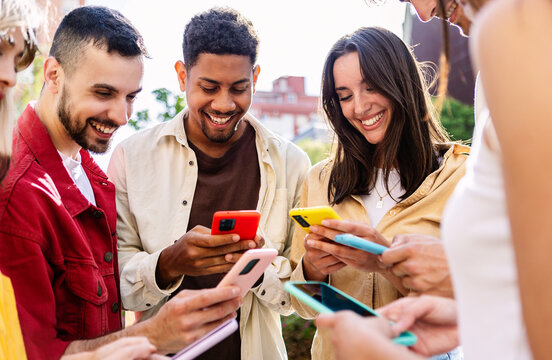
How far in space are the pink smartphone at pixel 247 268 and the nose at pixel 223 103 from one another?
130cm

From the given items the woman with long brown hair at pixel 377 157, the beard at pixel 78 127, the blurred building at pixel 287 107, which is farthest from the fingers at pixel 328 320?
the blurred building at pixel 287 107

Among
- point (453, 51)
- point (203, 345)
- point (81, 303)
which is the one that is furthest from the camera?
point (453, 51)

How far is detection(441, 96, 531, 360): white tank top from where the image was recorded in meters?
0.97

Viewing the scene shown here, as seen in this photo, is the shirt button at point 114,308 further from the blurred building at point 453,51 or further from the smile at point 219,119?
the blurred building at point 453,51

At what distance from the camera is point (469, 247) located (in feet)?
3.29

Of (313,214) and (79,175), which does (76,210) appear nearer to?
(79,175)

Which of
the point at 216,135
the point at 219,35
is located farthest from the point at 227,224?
the point at 219,35

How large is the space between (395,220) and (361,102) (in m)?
0.67

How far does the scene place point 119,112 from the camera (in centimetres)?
260

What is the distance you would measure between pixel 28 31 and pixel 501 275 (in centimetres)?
180

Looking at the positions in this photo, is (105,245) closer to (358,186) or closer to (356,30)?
(358,186)

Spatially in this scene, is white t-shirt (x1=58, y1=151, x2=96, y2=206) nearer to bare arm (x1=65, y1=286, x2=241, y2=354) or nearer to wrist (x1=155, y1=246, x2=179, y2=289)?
wrist (x1=155, y1=246, x2=179, y2=289)

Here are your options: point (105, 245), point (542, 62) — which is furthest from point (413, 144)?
point (542, 62)

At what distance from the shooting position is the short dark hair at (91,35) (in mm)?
2574
